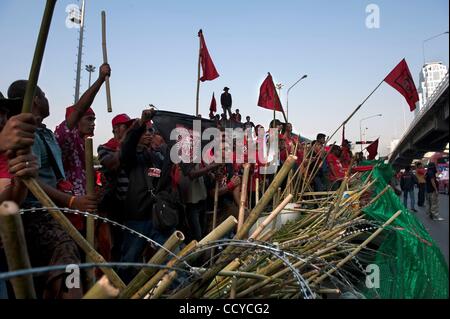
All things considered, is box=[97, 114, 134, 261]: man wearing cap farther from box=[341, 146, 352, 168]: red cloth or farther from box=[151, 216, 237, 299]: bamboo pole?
box=[341, 146, 352, 168]: red cloth

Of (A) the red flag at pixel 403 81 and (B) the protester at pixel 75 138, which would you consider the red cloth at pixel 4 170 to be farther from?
(A) the red flag at pixel 403 81

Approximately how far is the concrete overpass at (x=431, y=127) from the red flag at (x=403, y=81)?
8.08 metres

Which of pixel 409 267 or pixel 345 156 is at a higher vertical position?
pixel 345 156

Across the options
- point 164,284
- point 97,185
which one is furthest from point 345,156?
point 164,284

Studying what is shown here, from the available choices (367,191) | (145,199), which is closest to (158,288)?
(145,199)

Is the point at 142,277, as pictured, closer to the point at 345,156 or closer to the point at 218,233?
the point at 218,233

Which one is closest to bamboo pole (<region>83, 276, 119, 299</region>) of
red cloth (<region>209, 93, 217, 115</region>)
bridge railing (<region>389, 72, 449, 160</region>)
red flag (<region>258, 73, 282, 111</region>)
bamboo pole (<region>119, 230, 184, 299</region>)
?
bamboo pole (<region>119, 230, 184, 299</region>)

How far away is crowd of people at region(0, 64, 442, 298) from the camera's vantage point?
1646 millimetres

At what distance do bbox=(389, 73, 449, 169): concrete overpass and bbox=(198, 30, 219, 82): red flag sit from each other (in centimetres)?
1036

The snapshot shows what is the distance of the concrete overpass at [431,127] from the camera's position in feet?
65.2

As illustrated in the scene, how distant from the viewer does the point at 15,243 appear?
785mm

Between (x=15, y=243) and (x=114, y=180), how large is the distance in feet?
8.57

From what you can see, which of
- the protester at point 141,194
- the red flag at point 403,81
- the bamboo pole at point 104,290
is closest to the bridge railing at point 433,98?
the red flag at point 403,81

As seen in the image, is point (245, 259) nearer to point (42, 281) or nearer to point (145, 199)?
point (42, 281)
